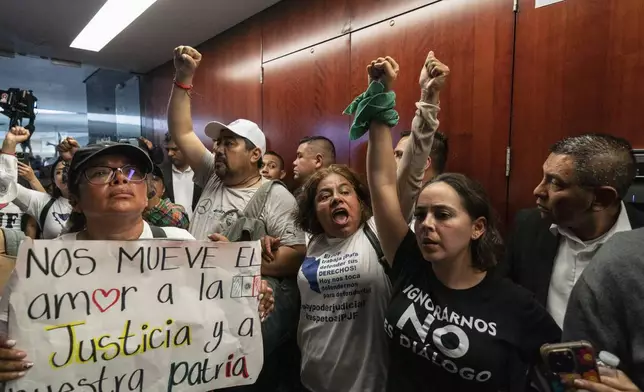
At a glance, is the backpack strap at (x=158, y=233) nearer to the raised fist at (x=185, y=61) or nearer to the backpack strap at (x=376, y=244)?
the backpack strap at (x=376, y=244)

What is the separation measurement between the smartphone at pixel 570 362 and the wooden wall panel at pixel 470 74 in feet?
4.20

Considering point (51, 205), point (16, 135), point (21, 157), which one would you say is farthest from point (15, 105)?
point (16, 135)

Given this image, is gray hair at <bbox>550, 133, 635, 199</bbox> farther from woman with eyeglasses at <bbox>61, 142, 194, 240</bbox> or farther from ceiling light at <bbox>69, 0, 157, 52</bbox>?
ceiling light at <bbox>69, 0, 157, 52</bbox>

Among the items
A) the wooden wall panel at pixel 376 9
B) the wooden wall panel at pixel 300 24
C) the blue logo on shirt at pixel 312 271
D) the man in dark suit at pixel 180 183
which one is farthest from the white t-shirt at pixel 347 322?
the man in dark suit at pixel 180 183

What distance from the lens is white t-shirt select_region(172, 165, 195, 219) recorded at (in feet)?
10.9

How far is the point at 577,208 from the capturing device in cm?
122

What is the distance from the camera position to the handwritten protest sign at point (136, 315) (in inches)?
31.1

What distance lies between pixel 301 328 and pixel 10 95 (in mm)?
3149

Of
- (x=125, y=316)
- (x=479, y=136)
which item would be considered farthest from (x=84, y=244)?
(x=479, y=136)

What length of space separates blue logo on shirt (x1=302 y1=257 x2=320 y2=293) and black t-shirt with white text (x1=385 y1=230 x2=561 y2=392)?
275 mm

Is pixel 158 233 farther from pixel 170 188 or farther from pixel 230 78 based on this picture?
pixel 230 78

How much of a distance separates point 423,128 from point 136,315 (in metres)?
0.93

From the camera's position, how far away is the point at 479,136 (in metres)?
1.89

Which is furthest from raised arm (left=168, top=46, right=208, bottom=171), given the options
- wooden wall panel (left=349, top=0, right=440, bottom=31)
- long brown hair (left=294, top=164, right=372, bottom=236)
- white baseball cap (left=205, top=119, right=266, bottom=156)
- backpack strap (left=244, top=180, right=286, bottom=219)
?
wooden wall panel (left=349, top=0, right=440, bottom=31)
